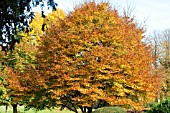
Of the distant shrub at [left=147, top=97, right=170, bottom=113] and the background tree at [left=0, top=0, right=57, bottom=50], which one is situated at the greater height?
the background tree at [left=0, top=0, right=57, bottom=50]

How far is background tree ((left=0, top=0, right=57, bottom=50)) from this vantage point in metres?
5.48

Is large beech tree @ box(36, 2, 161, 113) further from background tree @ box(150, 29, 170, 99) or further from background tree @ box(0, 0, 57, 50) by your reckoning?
background tree @ box(150, 29, 170, 99)

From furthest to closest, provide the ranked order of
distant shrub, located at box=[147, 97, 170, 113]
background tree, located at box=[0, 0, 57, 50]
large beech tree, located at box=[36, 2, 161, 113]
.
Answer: large beech tree, located at box=[36, 2, 161, 113], distant shrub, located at box=[147, 97, 170, 113], background tree, located at box=[0, 0, 57, 50]

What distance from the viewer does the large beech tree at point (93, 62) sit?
17797 mm

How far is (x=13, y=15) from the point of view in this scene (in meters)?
5.66

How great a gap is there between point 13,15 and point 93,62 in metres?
12.3

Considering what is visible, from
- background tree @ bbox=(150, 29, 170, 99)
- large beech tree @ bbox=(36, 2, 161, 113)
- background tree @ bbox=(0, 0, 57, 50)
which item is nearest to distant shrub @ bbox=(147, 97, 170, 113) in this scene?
large beech tree @ bbox=(36, 2, 161, 113)

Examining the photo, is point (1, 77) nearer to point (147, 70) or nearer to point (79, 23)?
point (79, 23)

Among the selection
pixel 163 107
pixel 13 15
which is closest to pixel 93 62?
pixel 163 107

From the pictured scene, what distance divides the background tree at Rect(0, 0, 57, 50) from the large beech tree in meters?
11.7

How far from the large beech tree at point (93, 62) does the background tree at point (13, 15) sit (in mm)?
11663

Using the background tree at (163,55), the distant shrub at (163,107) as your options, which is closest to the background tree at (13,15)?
the distant shrub at (163,107)

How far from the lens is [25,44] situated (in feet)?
98.4

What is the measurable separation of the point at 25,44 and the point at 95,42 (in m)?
12.6
